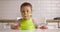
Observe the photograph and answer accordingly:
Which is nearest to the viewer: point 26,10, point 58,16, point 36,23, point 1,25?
point 26,10

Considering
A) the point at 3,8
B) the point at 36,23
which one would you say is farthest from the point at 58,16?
the point at 36,23

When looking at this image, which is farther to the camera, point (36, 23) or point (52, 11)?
point (52, 11)

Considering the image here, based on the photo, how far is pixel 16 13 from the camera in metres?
3.17

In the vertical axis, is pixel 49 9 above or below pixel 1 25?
above

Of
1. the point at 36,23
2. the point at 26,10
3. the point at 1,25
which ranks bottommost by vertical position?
the point at 1,25

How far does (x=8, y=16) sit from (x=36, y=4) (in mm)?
645

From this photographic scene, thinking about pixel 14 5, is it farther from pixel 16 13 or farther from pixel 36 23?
pixel 36 23

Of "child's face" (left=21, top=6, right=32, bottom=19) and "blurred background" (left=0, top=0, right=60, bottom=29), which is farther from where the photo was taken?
"blurred background" (left=0, top=0, right=60, bottom=29)

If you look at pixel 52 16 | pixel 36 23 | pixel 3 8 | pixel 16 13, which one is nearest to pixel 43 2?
pixel 52 16

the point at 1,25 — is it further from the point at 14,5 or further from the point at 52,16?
the point at 52,16

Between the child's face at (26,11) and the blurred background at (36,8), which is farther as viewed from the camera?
the blurred background at (36,8)

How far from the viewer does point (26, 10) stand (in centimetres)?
116

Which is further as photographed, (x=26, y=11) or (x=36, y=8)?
(x=36, y=8)

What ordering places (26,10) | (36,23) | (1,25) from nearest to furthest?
(26,10)
(36,23)
(1,25)
